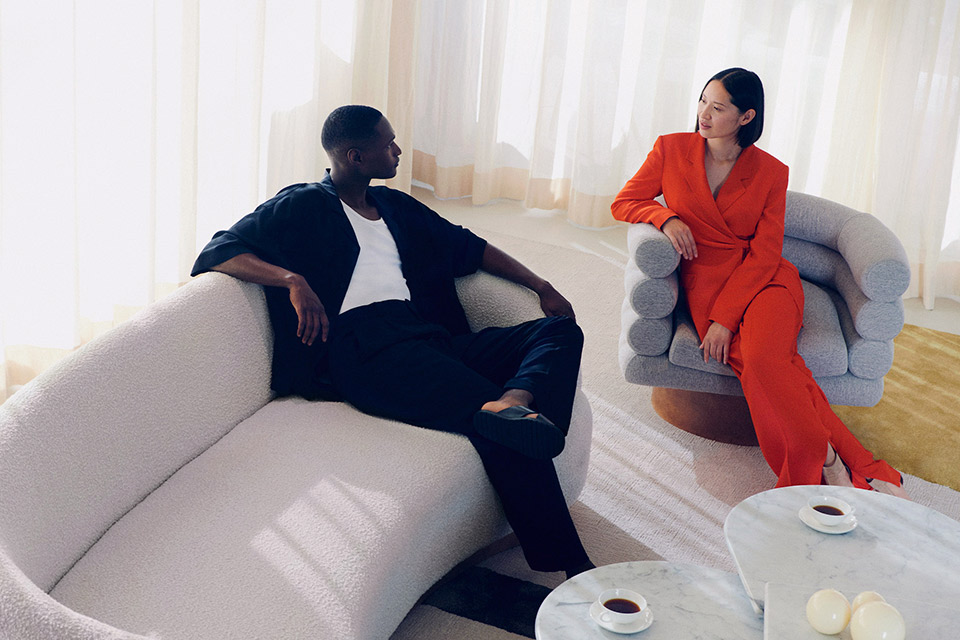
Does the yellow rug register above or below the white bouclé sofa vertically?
below

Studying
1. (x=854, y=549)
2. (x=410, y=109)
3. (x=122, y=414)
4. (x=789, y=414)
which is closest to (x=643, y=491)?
(x=789, y=414)

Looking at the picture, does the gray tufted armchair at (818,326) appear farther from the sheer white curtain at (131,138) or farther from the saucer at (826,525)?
the sheer white curtain at (131,138)

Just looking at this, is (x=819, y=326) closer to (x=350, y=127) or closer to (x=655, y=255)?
(x=655, y=255)

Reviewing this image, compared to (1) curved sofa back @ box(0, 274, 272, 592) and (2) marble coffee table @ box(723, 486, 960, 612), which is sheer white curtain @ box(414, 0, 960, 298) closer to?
(2) marble coffee table @ box(723, 486, 960, 612)

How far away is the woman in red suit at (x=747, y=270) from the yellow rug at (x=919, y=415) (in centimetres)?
44

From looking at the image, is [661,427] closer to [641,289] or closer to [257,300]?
[641,289]

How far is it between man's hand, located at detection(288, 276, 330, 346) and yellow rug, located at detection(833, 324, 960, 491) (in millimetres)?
1925

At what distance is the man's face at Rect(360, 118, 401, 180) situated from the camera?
2.59m

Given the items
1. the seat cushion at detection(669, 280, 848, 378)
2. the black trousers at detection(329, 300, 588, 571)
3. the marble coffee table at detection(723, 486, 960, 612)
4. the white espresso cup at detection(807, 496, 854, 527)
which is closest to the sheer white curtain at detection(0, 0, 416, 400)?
the black trousers at detection(329, 300, 588, 571)

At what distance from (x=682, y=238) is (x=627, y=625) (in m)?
1.54

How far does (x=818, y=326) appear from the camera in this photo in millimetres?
2969

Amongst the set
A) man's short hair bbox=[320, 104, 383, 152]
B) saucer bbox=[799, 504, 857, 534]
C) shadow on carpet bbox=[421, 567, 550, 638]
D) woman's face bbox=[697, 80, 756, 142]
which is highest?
woman's face bbox=[697, 80, 756, 142]

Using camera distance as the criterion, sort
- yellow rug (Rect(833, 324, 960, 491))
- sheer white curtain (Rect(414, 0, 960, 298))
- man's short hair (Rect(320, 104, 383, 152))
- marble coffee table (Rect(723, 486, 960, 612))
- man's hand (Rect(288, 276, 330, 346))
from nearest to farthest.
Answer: marble coffee table (Rect(723, 486, 960, 612))
man's hand (Rect(288, 276, 330, 346))
man's short hair (Rect(320, 104, 383, 152))
yellow rug (Rect(833, 324, 960, 491))
sheer white curtain (Rect(414, 0, 960, 298))

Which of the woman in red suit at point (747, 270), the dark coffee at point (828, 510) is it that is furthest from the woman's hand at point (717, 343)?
the dark coffee at point (828, 510)
